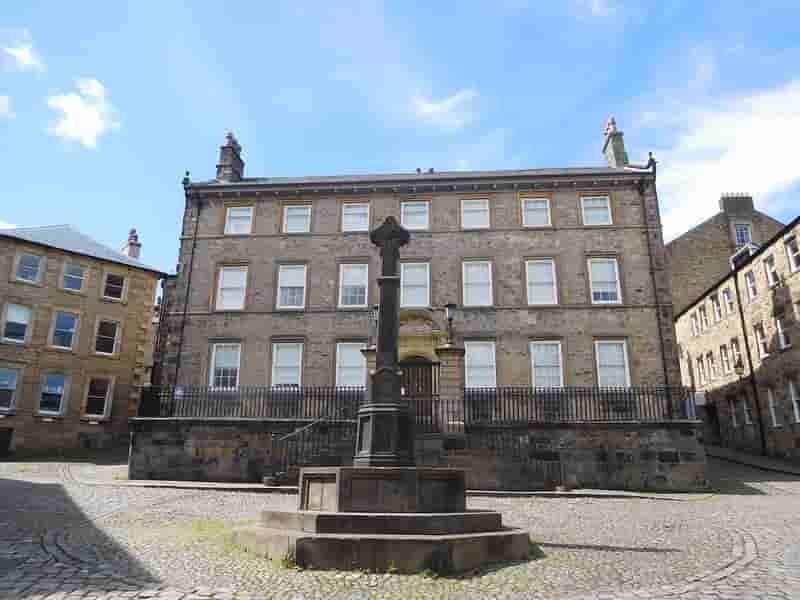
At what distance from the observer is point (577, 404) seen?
19547mm

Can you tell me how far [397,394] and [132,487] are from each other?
929 cm

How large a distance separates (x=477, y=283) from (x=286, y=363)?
8108 mm

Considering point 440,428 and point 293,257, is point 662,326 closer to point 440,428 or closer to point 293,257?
point 440,428

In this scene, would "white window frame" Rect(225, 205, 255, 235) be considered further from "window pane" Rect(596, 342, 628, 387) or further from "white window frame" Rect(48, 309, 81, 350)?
"window pane" Rect(596, 342, 628, 387)

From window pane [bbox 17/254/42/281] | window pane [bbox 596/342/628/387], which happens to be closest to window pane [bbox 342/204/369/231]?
window pane [bbox 596/342/628/387]

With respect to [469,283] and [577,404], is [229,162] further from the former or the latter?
[577,404]

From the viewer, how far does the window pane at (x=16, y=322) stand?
24531 mm

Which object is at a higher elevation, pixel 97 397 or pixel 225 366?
pixel 225 366

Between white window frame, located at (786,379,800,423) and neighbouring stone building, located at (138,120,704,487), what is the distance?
18.5 ft

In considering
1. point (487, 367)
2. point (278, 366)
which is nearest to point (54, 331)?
point (278, 366)

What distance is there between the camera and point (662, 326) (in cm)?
2075

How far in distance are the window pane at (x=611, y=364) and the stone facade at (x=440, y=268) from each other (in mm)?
264

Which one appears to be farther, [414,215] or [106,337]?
[106,337]

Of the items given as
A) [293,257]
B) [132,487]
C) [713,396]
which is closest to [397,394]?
[132,487]
